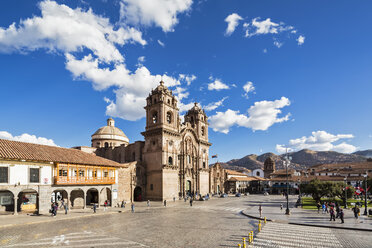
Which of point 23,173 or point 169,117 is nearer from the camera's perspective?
point 23,173

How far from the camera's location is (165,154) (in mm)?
52781

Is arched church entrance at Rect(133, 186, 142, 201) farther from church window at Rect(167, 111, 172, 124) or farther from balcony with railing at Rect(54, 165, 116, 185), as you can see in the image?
church window at Rect(167, 111, 172, 124)

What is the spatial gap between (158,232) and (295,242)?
10274mm

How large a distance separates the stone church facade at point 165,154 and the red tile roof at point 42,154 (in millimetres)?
13341

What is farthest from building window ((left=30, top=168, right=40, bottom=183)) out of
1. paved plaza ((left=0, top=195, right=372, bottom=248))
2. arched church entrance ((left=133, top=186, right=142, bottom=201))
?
arched church entrance ((left=133, top=186, right=142, bottom=201))

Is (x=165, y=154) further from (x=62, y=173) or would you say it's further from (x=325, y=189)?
(x=325, y=189)

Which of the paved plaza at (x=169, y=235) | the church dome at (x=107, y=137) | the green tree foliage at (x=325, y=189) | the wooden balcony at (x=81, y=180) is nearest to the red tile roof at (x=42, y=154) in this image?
the wooden balcony at (x=81, y=180)

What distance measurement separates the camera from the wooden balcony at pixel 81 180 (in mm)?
32300

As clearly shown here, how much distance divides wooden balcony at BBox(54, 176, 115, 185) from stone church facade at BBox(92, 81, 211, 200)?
33.2 ft

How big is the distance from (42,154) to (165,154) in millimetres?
25125

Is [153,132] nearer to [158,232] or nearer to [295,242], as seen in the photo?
[158,232]

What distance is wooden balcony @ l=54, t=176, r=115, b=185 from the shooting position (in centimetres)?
3230

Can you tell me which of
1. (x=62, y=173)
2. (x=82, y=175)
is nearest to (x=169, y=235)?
(x=62, y=173)

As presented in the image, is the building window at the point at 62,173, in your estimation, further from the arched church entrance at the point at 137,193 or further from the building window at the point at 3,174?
the arched church entrance at the point at 137,193
